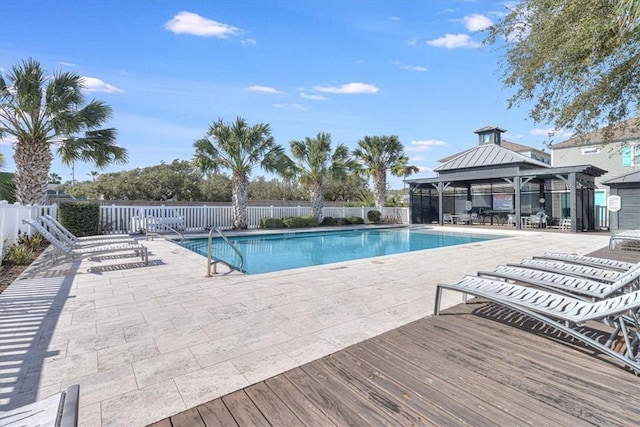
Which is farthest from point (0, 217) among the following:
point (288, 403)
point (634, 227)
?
point (634, 227)

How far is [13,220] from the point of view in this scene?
7.64 metres

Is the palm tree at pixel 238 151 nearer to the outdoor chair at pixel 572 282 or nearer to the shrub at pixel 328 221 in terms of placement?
the shrub at pixel 328 221

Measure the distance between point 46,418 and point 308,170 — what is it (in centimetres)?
1673

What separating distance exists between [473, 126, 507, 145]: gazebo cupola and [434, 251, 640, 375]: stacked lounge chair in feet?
72.7

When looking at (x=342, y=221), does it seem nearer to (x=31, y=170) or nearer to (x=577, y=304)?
(x=31, y=170)

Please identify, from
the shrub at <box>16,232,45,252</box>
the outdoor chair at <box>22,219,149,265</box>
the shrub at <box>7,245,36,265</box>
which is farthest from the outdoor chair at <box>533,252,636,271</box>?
the shrub at <box>16,232,45,252</box>

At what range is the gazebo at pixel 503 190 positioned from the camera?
1616 centimetres

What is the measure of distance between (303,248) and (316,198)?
22.8 ft

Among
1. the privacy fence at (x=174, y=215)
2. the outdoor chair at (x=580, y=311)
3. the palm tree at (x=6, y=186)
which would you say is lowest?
the outdoor chair at (x=580, y=311)

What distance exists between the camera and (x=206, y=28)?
10.2m

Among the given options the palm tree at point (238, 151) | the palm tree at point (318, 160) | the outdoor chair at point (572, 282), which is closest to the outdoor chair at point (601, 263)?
the outdoor chair at point (572, 282)

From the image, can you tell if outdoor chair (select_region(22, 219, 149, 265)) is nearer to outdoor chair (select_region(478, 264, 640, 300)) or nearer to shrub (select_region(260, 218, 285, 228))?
outdoor chair (select_region(478, 264, 640, 300))

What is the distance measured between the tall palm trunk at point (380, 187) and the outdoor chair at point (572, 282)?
17449 millimetres

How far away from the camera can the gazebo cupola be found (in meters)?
23.4
